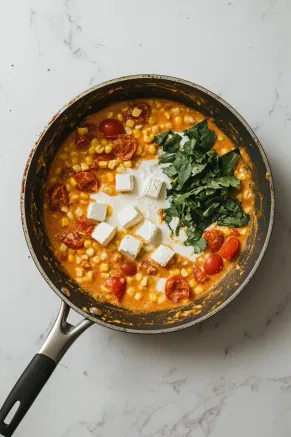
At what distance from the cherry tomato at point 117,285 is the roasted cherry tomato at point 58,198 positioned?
1.39ft

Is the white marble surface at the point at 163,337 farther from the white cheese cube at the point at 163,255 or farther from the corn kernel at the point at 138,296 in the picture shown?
the white cheese cube at the point at 163,255

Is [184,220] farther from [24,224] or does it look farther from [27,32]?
[27,32]

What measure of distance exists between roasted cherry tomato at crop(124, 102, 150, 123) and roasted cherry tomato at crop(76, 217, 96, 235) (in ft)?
1.78

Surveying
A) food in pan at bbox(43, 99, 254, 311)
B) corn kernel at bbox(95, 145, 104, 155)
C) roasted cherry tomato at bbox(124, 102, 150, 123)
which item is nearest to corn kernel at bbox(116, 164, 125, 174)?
food in pan at bbox(43, 99, 254, 311)

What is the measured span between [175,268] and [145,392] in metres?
0.61

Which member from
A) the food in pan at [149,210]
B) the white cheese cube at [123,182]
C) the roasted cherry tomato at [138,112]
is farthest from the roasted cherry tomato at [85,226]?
the roasted cherry tomato at [138,112]

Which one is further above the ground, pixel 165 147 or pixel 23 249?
pixel 165 147

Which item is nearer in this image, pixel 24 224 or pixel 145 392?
pixel 24 224

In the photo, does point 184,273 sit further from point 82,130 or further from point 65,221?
point 82,130

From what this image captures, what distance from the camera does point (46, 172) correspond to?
2.97 meters

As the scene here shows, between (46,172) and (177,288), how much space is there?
0.84 meters

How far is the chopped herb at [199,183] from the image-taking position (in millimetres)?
2857

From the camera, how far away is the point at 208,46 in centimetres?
300

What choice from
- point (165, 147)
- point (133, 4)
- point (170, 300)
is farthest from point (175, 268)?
point (133, 4)
